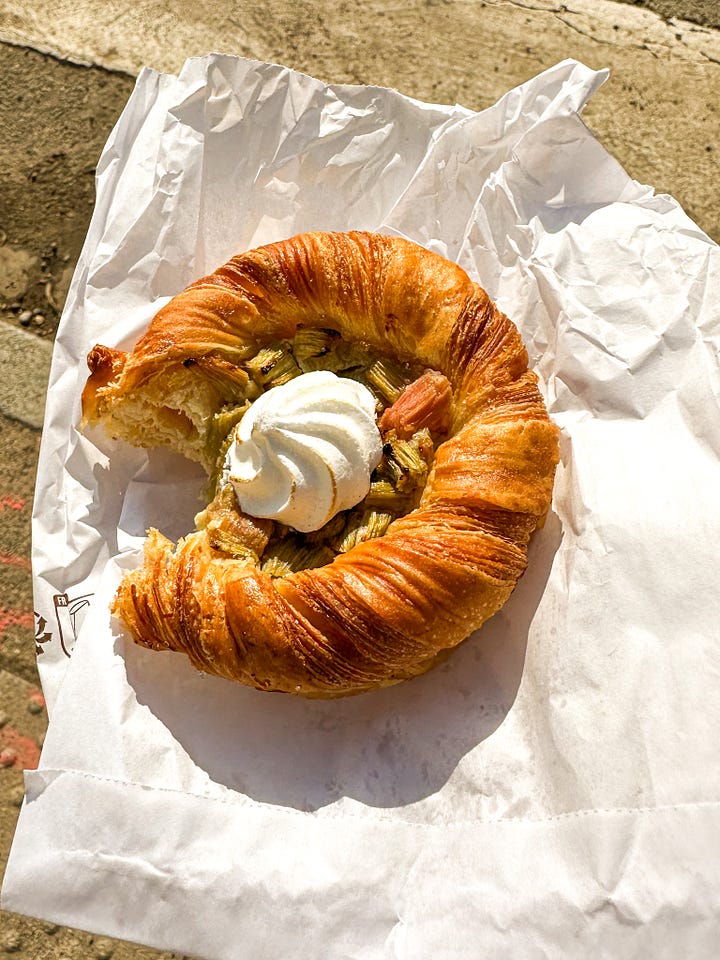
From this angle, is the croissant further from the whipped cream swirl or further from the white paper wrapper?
the white paper wrapper

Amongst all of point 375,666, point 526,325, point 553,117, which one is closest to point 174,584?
point 375,666

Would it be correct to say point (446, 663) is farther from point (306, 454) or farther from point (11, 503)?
point (11, 503)

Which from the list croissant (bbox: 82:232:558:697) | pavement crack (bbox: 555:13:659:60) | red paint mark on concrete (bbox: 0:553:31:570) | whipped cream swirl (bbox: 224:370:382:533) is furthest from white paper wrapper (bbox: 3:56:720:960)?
pavement crack (bbox: 555:13:659:60)

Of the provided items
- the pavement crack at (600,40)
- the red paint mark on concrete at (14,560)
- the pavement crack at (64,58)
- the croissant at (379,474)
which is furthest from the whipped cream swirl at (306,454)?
the pavement crack at (600,40)

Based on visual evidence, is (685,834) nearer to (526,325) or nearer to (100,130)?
(526,325)

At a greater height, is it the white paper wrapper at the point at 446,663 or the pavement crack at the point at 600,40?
the pavement crack at the point at 600,40

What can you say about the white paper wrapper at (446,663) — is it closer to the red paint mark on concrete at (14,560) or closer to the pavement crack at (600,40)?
the red paint mark on concrete at (14,560)
